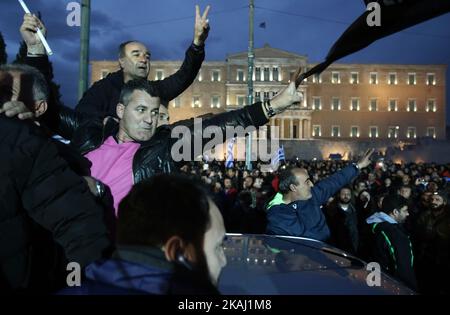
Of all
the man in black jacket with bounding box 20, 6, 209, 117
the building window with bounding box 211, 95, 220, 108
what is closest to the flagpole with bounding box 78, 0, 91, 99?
the man in black jacket with bounding box 20, 6, 209, 117

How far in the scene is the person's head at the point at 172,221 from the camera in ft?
3.23

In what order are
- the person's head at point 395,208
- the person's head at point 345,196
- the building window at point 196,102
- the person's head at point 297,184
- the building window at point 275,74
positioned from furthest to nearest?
the building window at point 196,102 → the building window at point 275,74 → the person's head at point 345,196 → the person's head at point 395,208 → the person's head at point 297,184

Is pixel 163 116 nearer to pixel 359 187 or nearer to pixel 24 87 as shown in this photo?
pixel 24 87

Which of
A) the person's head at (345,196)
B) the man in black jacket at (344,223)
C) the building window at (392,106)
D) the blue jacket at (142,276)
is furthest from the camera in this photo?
the building window at (392,106)

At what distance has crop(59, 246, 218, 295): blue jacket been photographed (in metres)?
0.93

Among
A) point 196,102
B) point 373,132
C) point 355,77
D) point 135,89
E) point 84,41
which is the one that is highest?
point 355,77

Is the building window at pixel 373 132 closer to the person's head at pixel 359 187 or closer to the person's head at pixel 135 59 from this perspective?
the person's head at pixel 359 187

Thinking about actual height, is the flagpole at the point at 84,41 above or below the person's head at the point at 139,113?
above

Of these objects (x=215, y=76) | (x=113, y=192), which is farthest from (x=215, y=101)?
(x=113, y=192)

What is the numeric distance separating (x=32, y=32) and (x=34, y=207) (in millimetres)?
1186

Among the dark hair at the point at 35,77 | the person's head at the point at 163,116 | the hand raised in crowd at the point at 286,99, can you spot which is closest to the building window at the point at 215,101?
the person's head at the point at 163,116

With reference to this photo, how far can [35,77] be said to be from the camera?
1.69 meters

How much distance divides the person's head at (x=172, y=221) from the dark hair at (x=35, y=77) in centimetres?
85

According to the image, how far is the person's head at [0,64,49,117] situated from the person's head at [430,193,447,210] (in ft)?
15.3
